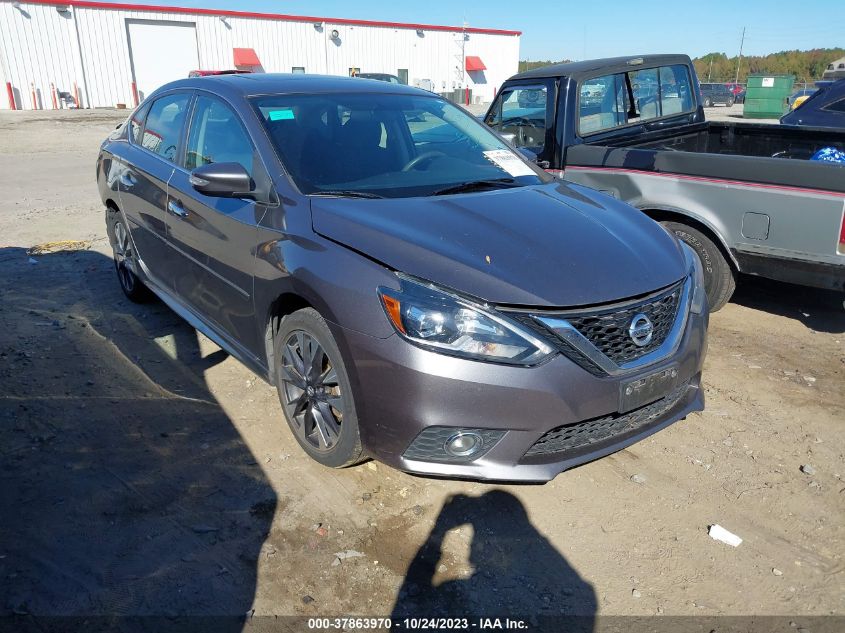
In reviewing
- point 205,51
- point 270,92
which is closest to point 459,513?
point 270,92

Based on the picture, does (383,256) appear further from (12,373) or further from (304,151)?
(12,373)

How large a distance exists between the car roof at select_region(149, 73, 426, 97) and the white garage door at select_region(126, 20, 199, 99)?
34.0 metres

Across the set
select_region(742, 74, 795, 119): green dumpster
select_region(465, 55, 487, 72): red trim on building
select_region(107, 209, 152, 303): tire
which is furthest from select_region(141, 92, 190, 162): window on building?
select_region(465, 55, 487, 72): red trim on building

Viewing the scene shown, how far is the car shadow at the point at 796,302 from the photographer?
529 cm

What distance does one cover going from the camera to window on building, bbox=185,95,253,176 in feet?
11.8

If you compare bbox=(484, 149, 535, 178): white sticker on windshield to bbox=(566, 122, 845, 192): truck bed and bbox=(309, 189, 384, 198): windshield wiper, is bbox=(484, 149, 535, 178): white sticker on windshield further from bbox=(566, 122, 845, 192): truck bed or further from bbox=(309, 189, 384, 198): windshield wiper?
bbox=(566, 122, 845, 192): truck bed

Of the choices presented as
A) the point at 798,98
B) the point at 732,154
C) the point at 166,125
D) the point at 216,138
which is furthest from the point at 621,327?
the point at 798,98

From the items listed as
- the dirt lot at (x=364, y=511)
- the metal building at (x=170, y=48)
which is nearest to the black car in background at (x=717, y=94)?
the metal building at (x=170, y=48)

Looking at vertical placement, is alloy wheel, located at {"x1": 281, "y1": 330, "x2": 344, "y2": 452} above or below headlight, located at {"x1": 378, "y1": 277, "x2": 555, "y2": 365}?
below

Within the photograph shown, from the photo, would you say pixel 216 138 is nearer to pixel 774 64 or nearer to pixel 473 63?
pixel 473 63

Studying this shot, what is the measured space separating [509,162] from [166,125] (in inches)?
90.8

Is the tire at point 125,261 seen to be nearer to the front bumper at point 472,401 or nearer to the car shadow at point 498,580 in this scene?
the front bumper at point 472,401

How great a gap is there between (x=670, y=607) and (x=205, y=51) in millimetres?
39249

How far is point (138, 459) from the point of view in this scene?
3.39 metres
